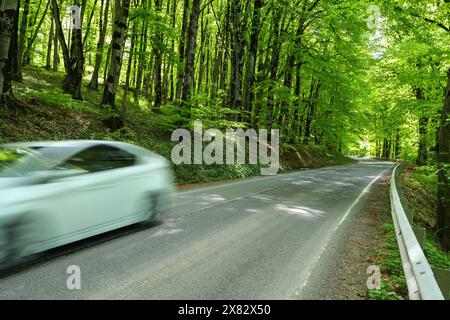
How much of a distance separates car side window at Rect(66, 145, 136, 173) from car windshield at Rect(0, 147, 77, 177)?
360 millimetres

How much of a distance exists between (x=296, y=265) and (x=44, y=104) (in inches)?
535

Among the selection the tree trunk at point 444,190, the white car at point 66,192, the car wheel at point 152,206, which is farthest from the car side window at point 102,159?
the tree trunk at point 444,190

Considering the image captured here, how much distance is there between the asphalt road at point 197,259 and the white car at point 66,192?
1.27 ft

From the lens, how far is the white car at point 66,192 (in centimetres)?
501

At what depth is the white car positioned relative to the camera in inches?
197

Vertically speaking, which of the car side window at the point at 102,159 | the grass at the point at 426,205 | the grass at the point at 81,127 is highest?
the grass at the point at 81,127

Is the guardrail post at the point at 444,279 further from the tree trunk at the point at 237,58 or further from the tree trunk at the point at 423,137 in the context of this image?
the tree trunk at the point at 423,137

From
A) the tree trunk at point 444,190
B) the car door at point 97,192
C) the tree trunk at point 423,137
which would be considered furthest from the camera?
the tree trunk at point 423,137

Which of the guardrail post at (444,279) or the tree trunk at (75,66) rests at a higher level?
the tree trunk at (75,66)

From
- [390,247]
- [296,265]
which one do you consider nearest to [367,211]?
[390,247]

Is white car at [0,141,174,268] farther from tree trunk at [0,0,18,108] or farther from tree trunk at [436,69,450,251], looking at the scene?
tree trunk at [436,69,450,251]

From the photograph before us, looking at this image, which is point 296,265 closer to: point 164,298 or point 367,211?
point 164,298

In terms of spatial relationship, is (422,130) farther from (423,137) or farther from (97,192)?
(97,192)

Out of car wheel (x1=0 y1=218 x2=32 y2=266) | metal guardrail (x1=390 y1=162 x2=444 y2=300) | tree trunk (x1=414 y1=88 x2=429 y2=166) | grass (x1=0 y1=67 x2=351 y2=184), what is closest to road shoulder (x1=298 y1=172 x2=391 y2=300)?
metal guardrail (x1=390 y1=162 x2=444 y2=300)
